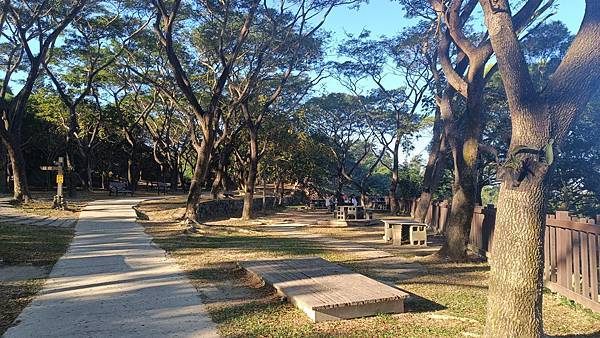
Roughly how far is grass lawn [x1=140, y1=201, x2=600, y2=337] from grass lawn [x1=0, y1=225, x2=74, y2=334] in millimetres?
2241

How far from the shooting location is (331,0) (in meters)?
20.0

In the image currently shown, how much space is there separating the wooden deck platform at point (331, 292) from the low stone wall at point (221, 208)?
56.2ft

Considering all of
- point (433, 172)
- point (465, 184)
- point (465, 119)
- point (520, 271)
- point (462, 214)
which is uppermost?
point (465, 119)

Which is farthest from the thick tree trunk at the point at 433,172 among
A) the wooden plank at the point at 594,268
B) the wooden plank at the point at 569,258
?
the wooden plank at the point at 594,268

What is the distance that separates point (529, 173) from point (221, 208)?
25.6 metres

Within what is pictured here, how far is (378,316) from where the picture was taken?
18.2 feet

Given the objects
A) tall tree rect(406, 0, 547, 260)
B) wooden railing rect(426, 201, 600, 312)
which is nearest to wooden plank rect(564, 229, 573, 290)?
wooden railing rect(426, 201, 600, 312)

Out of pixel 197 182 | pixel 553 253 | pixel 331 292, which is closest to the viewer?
pixel 331 292

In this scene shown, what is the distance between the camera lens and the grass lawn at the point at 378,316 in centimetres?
512

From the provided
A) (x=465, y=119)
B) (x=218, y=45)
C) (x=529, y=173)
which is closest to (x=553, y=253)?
(x=465, y=119)

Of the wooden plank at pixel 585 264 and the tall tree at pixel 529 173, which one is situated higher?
the tall tree at pixel 529 173

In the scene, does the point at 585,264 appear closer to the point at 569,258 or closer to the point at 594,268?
the point at 594,268

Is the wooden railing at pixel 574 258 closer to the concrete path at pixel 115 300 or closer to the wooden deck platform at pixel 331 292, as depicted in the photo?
the wooden deck platform at pixel 331 292

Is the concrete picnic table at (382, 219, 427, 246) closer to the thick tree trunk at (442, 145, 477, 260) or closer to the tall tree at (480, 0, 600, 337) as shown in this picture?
the thick tree trunk at (442, 145, 477, 260)
